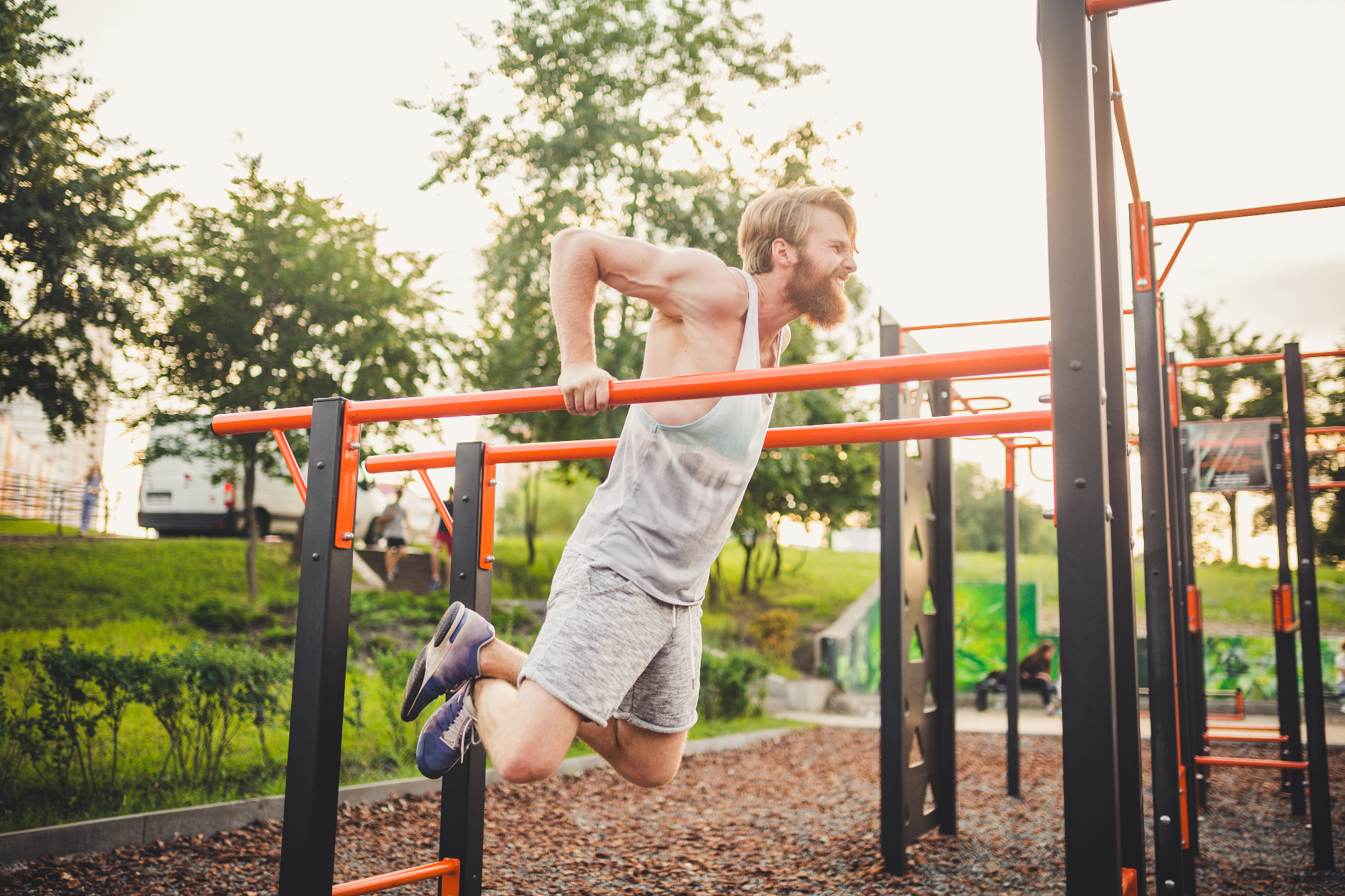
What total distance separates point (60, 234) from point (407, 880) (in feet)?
23.9

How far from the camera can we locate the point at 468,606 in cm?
257

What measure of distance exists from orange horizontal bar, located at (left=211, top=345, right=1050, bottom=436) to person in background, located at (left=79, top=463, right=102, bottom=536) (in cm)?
1326

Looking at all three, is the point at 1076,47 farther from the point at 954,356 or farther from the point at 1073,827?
the point at 1073,827

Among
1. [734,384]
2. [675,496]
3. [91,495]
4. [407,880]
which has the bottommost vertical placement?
[407,880]

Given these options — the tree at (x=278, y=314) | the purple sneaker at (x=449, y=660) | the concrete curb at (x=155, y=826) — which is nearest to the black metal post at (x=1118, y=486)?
the purple sneaker at (x=449, y=660)

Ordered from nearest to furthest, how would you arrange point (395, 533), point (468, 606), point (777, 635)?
point (468, 606) < point (777, 635) < point (395, 533)

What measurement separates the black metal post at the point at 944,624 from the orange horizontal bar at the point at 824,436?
2.06 meters

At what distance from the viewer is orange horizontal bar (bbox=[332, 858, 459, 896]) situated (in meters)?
2.00

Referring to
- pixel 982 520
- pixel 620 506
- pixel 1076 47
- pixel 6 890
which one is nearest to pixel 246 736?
pixel 6 890

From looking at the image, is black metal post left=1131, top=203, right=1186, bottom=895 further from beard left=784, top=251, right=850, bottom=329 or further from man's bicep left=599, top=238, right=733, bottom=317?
man's bicep left=599, top=238, right=733, bottom=317

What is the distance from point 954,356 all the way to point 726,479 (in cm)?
58

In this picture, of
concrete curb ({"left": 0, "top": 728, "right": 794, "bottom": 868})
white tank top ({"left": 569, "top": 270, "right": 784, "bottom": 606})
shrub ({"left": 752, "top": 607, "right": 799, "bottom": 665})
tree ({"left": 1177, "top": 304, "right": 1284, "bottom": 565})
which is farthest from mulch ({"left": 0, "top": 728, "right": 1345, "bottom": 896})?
tree ({"left": 1177, "top": 304, "right": 1284, "bottom": 565})

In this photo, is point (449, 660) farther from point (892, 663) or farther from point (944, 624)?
point (944, 624)

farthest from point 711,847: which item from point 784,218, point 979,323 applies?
point 784,218
